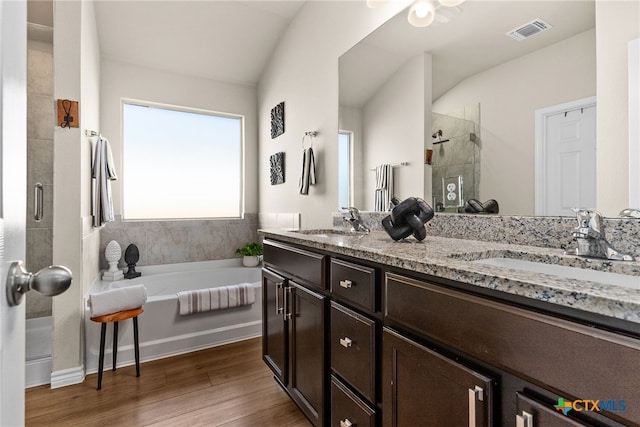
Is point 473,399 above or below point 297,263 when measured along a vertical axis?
below

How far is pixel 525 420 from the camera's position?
0.62 meters

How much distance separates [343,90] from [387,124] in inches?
21.4

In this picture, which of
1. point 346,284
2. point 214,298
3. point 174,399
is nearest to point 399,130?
point 346,284

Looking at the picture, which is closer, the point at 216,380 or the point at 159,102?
the point at 216,380

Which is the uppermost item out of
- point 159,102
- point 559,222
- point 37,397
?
point 159,102

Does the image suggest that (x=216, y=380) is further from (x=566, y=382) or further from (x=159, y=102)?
(x=159, y=102)

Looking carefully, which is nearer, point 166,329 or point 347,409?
point 347,409

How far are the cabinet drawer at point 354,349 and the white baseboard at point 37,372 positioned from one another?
6.69 feet

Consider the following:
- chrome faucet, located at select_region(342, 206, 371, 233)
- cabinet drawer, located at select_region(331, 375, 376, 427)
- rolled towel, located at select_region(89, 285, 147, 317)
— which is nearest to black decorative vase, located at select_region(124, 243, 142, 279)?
rolled towel, located at select_region(89, 285, 147, 317)

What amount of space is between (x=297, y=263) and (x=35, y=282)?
3.80ft

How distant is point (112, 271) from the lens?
9.86 ft

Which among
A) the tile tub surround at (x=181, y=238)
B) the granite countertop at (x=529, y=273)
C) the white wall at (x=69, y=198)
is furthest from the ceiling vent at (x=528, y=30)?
the tile tub surround at (x=181, y=238)

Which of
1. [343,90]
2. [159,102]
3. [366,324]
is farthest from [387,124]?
[159,102]

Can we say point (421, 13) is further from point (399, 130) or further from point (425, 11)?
point (399, 130)
